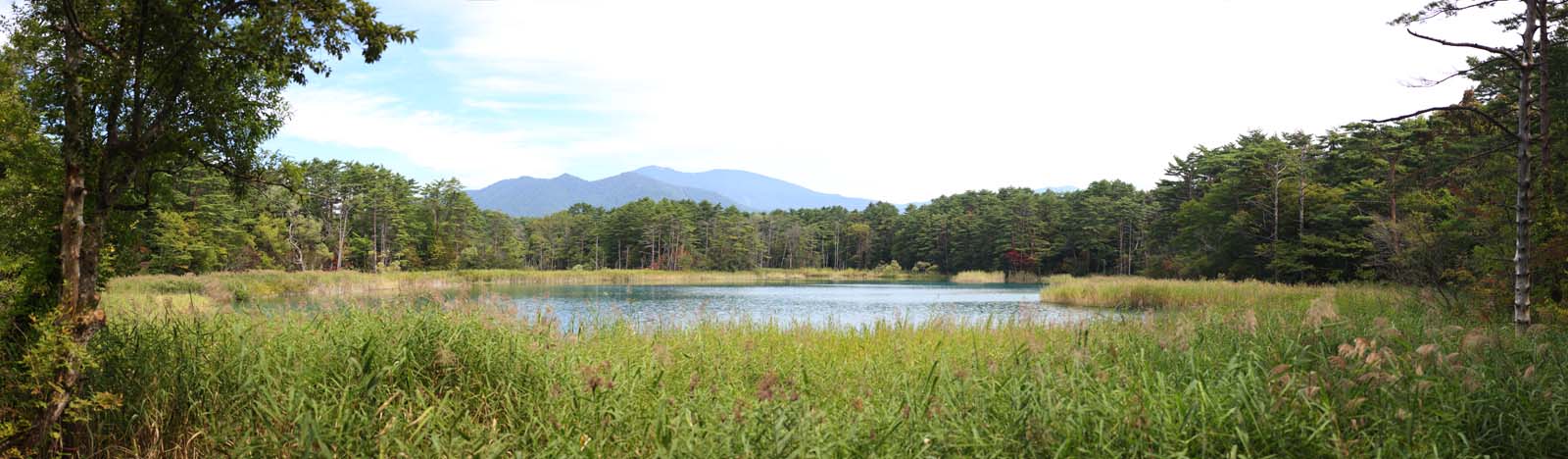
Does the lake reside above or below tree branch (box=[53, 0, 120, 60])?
below

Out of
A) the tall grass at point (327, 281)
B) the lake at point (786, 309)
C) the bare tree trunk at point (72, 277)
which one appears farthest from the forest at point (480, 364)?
the tall grass at point (327, 281)

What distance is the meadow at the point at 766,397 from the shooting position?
3.37m

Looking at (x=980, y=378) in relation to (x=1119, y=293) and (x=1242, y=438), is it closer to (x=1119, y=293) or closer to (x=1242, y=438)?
(x=1242, y=438)

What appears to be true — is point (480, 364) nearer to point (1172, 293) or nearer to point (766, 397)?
point (766, 397)

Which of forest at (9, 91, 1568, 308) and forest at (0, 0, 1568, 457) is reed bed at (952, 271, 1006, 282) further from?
forest at (0, 0, 1568, 457)

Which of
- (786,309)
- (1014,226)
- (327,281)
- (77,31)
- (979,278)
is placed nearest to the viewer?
(77,31)

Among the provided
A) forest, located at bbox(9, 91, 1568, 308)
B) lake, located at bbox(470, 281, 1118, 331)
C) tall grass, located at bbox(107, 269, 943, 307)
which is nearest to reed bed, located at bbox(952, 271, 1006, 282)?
forest, located at bbox(9, 91, 1568, 308)

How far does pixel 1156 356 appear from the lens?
5.43 metres

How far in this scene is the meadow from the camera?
11.1 feet

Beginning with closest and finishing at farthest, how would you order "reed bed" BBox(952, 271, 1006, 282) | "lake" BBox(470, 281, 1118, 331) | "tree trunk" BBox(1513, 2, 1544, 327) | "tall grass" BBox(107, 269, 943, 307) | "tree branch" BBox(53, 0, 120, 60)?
"tree branch" BBox(53, 0, 120, 60) → "tree trunk" BBox(1513, 2, 1544, 327) → "lake" BBox(470, 281, 1118, 331) → "tall grass" BBox(107, 269, 943, 307) → "reed bed" BBox(952, 271, 1006, 282)

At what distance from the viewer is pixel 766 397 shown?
3.14m

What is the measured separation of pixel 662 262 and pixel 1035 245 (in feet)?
124

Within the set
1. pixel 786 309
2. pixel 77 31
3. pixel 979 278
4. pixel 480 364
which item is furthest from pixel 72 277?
pixel 979 278

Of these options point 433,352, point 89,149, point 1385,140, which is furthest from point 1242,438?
point 1385,140
